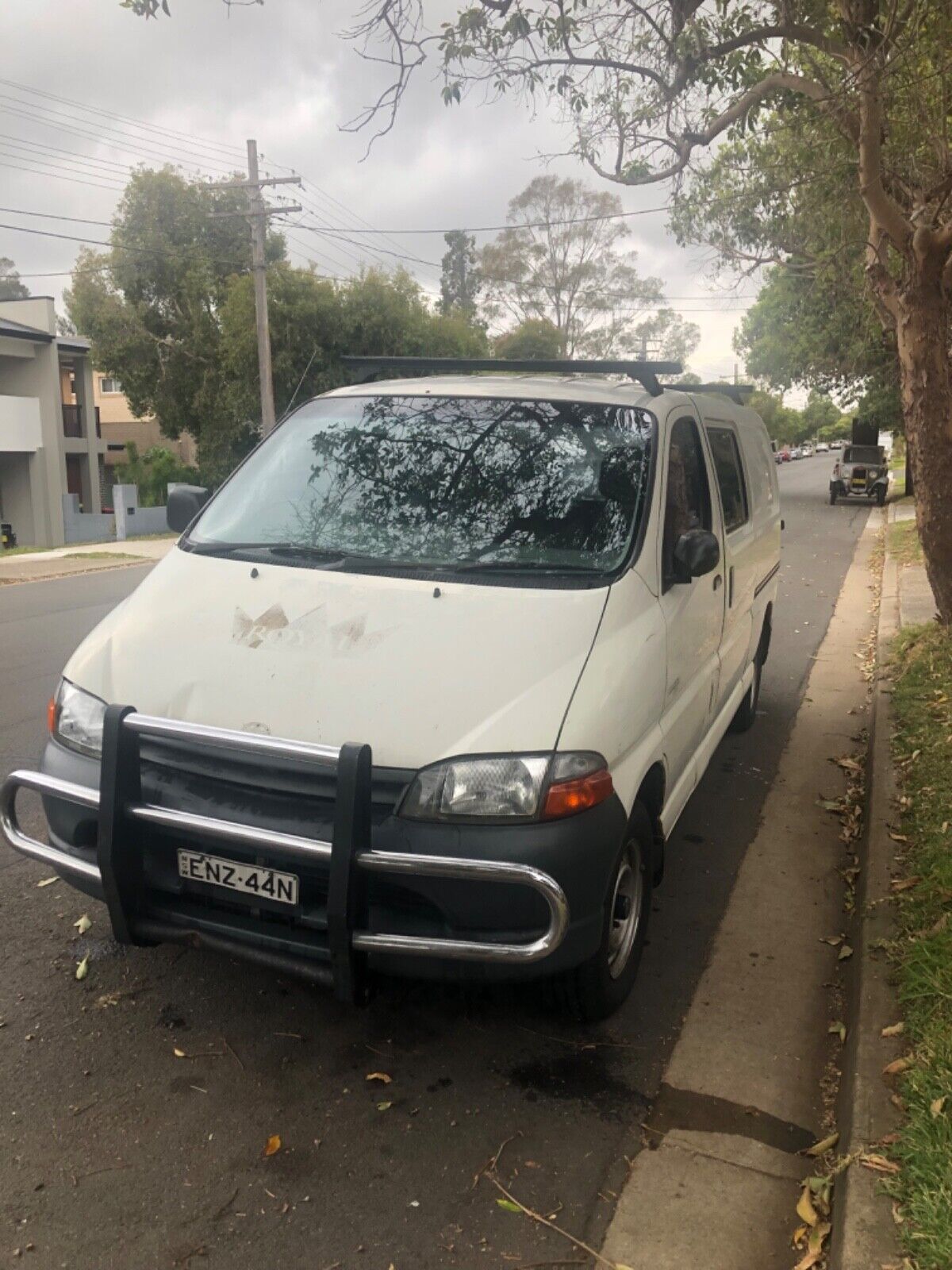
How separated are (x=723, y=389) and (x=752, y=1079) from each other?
4.04m

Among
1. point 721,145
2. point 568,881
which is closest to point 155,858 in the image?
point 568,881

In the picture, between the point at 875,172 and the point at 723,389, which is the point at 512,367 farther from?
the point at 875,172

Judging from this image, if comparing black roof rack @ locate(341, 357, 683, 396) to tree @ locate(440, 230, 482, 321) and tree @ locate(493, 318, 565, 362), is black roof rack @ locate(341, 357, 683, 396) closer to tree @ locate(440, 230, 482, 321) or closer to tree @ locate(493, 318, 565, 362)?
tree @ locate(493, 318, 565, 362)

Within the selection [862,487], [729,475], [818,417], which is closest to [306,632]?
[729,475]

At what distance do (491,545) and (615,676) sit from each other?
743 mm

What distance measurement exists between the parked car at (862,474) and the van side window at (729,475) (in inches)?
1119

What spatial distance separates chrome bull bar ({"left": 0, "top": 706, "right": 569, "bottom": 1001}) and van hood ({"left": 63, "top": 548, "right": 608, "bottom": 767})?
139 mm

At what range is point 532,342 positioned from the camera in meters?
43.8

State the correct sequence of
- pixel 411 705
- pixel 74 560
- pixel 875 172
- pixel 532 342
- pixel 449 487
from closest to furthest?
1. pixel 411 705
2. pixel 449 487
3. pixel 875 172
4. pixel 74 560
5. pixel 532 342

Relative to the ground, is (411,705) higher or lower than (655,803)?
higher

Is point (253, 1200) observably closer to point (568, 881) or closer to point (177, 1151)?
point (177, 1151)

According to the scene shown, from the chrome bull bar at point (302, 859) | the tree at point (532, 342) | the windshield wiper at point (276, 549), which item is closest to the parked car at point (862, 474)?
the tree at point (532, 342)

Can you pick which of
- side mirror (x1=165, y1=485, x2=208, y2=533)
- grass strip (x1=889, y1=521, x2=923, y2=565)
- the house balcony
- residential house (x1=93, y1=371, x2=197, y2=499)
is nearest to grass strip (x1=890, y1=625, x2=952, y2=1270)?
side mirror (x1=165, y1=485, x2=208, y2=533)

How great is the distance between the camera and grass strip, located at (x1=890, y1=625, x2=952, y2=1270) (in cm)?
253
